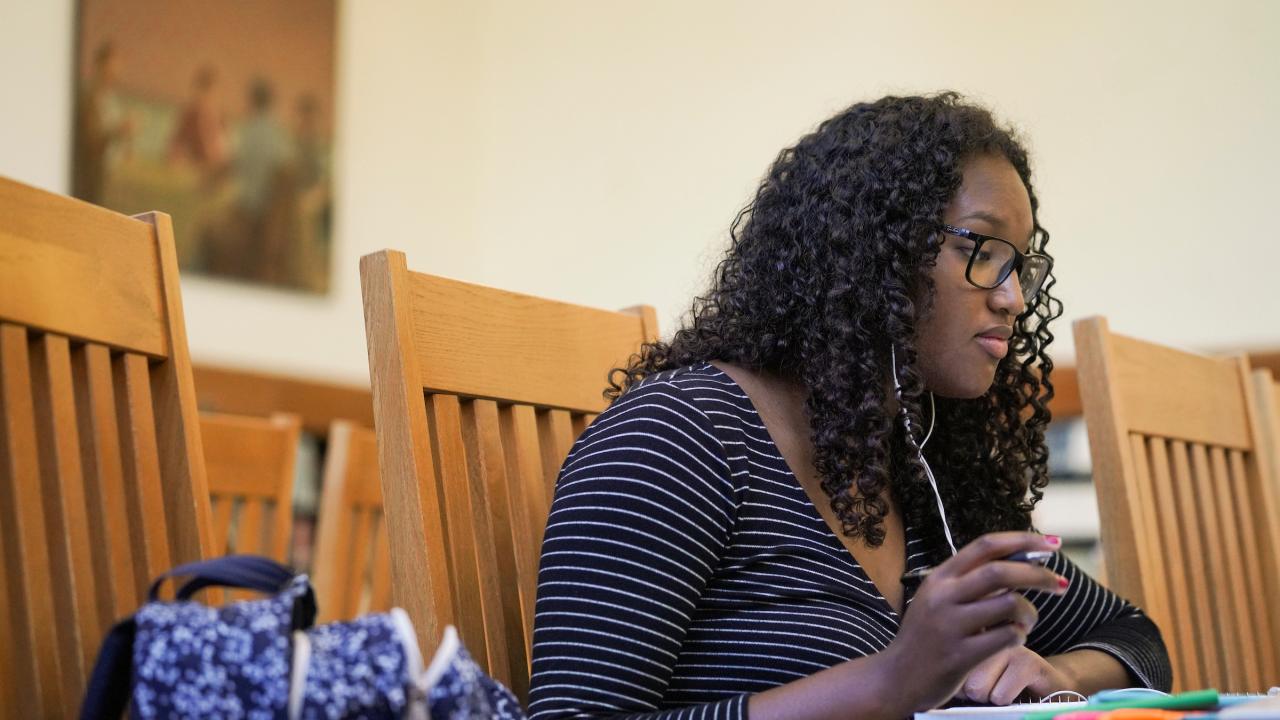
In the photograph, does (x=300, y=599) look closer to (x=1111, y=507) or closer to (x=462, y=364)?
(x=462, y=364)

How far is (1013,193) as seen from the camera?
1.40 metres

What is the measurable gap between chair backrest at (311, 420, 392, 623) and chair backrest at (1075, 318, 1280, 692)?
54.7 inches

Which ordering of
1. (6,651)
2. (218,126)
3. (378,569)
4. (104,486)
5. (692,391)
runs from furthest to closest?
(218,126), (378,569), (692,391), (104,486), (6,651)

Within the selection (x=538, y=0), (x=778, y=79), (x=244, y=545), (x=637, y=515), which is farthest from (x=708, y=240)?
(x=637, y=515)

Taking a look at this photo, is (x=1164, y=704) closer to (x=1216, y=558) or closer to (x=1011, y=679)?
(x=1011, y=679)

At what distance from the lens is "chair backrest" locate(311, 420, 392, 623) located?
8.38 ft

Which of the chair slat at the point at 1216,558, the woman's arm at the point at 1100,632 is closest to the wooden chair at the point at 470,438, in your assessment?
the woman's arm at the point at 1100,632

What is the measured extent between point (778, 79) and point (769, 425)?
3645 mm

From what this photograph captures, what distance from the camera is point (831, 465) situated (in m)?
1.29

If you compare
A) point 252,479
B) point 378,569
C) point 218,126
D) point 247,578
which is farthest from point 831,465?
point 218,126

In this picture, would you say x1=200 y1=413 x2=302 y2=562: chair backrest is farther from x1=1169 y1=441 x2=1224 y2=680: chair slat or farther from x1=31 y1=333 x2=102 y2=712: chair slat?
x1=1169 y1=441 x2=1224 y2=680: chair slat

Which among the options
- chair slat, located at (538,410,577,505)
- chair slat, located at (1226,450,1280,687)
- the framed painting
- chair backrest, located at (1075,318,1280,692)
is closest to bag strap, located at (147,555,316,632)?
chair slat, located at (538,410,577,505)

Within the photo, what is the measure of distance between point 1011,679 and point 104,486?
0.84 meters

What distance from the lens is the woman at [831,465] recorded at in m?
1.11
